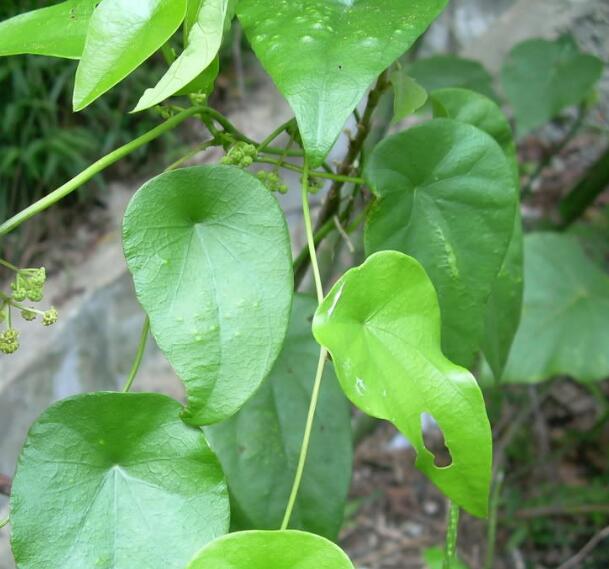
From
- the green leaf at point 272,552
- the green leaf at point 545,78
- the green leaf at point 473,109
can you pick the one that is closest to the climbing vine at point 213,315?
the green leaf at point 272,552

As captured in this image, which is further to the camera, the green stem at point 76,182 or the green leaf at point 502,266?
the green leaf at point 502,266

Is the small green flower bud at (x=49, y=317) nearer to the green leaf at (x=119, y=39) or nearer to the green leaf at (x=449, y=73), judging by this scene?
the green leaf at (x=119, y=39)

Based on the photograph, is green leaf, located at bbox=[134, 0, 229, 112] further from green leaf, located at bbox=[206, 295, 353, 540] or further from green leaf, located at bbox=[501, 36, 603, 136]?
green leaf, located at bbox=[501, 36, 603, 136]

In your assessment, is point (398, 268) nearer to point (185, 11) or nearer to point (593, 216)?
point (185, 11)

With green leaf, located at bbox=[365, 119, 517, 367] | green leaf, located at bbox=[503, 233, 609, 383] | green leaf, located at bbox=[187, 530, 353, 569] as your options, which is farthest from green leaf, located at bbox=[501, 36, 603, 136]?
green leaf, located at bbox=[187, 530, 353, 569]

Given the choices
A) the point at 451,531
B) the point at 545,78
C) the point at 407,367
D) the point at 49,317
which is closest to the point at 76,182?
the point at 49,317

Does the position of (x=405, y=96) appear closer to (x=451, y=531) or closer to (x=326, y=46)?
(x=326, y=46)

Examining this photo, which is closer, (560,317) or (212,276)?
(212,276)
